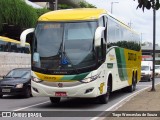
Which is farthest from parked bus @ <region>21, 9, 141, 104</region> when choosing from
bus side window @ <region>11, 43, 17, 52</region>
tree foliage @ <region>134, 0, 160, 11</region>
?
bus side window @ <region>11, 43, 17, 52</region>

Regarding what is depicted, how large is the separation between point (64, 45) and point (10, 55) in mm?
25473

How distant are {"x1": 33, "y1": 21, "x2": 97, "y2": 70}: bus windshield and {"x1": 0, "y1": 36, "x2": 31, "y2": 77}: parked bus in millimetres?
21570

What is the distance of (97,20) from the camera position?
54.6ft

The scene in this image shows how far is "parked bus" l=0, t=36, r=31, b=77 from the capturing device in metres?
39.1

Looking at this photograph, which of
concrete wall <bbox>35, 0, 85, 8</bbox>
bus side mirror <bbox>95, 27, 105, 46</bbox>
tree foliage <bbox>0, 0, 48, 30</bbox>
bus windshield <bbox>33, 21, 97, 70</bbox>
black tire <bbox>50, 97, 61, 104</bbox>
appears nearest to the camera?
bus side mirror <bbox>95, 27, 105, 46</bbox>

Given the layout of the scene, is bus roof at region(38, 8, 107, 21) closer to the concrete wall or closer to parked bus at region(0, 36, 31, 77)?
parked bus at region(0, 36, 31, 77)

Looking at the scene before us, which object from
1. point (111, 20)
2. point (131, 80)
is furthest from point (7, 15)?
point (111, 20)

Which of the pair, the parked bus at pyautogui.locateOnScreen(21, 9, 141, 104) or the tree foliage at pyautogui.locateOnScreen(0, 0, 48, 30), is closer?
the parked bus at pyautogui.locateOnScreen(21, 9, 141, 104)

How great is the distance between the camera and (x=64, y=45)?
16.2 metres

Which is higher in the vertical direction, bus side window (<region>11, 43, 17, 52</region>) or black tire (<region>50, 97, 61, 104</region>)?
bus side window (<region>11, 43, 17, 52</region>)

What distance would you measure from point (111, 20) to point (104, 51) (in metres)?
2.67

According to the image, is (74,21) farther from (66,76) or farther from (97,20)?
(66,76)

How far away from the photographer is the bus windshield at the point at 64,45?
52.4ft

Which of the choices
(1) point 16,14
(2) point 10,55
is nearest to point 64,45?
(2) point 10,55
